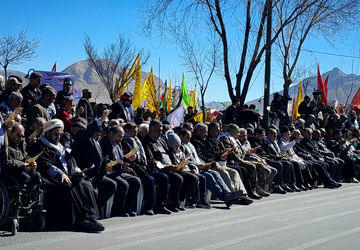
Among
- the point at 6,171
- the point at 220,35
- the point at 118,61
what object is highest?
the point at 118,61

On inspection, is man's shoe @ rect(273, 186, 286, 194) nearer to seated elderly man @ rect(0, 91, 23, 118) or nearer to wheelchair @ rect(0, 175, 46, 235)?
seated elderly man @ rect(0, 91, 23, 118)

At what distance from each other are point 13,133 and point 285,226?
4.16 meters

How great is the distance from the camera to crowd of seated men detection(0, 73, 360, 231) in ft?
24.6

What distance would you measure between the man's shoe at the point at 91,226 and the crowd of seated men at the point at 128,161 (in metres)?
0.01

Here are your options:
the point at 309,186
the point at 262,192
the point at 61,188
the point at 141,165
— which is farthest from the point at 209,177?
the point at 309,186

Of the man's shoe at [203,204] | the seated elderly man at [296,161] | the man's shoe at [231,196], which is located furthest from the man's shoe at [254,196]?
the seated elderly man at [296,161]

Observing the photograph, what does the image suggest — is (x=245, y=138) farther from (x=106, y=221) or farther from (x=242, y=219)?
(x=106, y=221)

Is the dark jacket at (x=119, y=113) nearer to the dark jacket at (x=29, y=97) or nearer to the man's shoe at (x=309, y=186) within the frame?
the dark jacket at (x=29, y=97)

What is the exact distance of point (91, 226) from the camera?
7.23 m

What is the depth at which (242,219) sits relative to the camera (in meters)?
8.49

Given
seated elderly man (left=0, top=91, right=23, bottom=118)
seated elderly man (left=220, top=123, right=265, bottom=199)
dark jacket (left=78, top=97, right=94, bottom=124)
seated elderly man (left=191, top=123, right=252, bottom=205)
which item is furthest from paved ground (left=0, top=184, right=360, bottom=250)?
dark jacket (left=78, top=97, right=94, bottom=124)

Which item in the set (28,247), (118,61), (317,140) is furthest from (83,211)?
(118,61)

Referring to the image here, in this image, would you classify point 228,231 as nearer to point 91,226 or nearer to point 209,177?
point 91,226

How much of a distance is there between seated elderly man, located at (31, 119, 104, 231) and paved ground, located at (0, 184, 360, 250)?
320 millimetres
